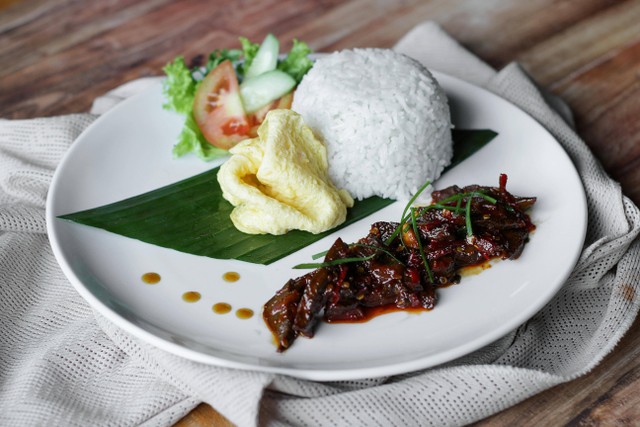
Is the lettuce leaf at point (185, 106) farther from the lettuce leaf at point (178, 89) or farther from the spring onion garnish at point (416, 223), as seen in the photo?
the spring onion garnish at point (416, 223)

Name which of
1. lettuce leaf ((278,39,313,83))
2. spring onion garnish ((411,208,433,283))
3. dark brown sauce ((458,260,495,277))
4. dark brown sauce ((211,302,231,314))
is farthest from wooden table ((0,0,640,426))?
dark brown sauce ((211,302,231,314))

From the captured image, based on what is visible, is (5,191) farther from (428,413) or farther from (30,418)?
(428,413)

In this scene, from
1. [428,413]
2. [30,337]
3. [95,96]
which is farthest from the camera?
[95,96]

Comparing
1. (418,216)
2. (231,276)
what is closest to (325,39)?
(418,216)

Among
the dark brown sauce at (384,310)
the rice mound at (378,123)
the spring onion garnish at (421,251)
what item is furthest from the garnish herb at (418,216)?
the rice mound at (378,123)

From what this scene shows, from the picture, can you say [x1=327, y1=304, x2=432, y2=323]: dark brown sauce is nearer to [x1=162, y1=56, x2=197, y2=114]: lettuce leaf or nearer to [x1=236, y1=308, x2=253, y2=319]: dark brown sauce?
[x1=236, y1=308, x2=253, y2=319]: dark brown sauce

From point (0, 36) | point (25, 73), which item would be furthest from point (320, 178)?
point (0, 36)
